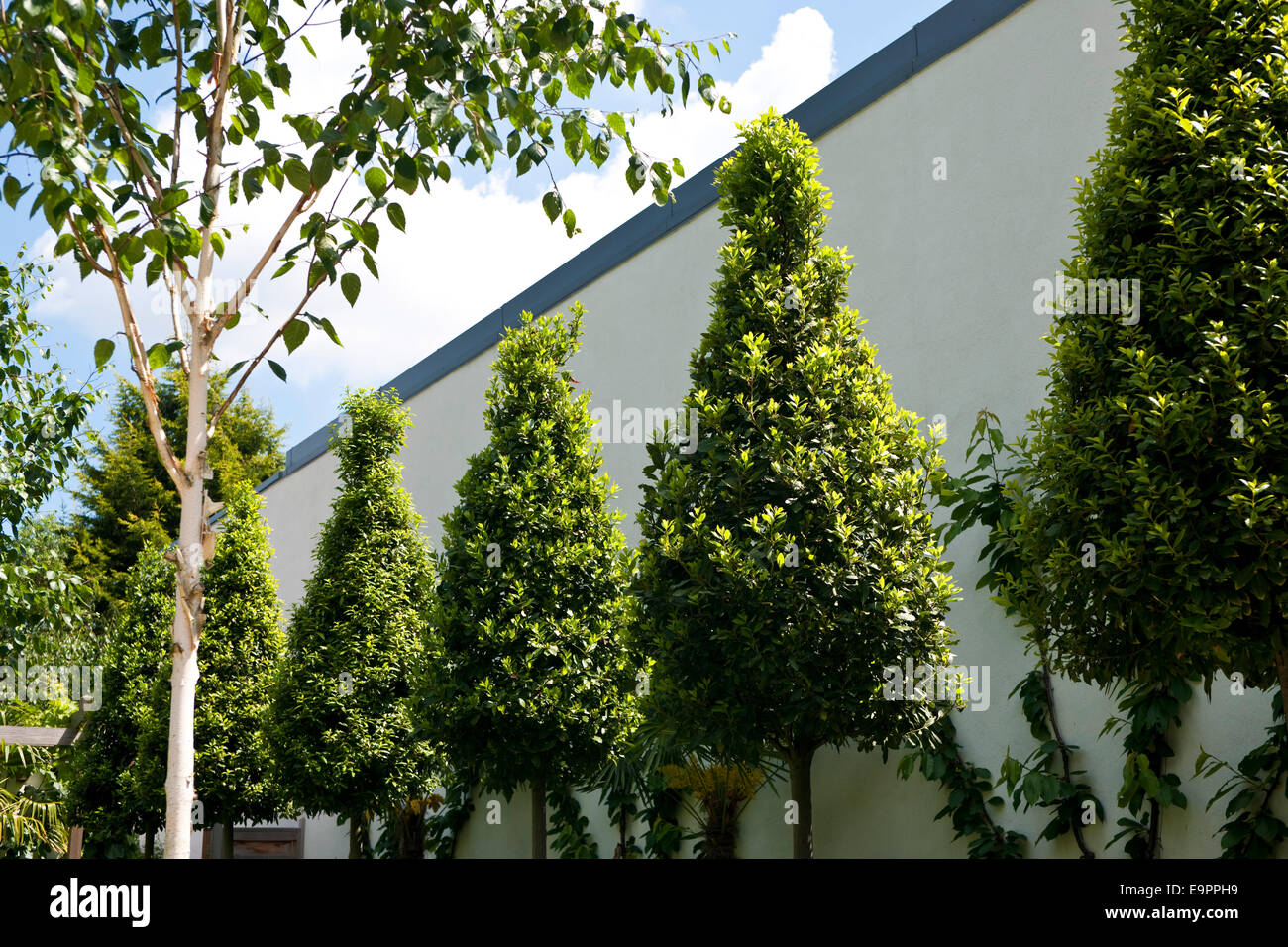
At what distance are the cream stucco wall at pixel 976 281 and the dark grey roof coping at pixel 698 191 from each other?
0.40 ft

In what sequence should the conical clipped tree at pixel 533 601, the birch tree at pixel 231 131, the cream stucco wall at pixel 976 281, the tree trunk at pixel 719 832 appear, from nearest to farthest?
the birch tree at pixel 231 131 → the cream stucco wall at pixel 976 281 → the conical clipped tree at pixel 533 601 → the tree trunk at pixel 719 832

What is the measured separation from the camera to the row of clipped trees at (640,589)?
5.64 metres

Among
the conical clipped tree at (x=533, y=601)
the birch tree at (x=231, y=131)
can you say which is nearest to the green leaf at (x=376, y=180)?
the birch tree at (x=231, y=131)

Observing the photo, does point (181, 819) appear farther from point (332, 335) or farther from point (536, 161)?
point (536, 161)

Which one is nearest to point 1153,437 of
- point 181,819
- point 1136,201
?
point 1136,201

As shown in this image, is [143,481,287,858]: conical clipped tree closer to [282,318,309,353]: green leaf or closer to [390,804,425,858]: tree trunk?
[390,804,425,858]: tree trunk

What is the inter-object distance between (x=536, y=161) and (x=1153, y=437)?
8.55 feet

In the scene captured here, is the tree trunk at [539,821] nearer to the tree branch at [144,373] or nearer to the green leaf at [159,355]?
the tree branch at [144,373]

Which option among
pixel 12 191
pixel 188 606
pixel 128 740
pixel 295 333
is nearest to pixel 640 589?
pixel 188 606

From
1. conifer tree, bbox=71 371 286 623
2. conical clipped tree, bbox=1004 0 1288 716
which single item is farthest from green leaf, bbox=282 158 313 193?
conifer tree, bbox=71 371 286 623

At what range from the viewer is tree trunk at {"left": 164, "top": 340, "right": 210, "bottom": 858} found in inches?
162

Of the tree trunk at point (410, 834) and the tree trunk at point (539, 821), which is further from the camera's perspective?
the tree trunk at point (410, 834)

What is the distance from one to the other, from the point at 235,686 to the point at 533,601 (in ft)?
19.5

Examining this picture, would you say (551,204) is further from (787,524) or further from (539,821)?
(539,821)
